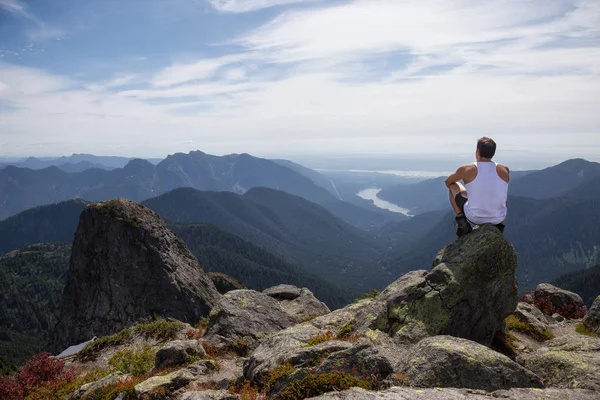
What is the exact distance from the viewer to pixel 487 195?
13.4 meters

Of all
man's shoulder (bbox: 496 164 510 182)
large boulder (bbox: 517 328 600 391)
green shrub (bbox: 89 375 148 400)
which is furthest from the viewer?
man's shoulder (bbox: 496 164 510 182)

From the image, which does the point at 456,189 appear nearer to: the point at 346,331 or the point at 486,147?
the point at 486,147

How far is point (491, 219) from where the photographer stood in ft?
45.6

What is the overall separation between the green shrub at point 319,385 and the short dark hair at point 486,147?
9.68 meters

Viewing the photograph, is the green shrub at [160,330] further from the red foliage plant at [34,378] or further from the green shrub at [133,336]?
the red foliage plant at [34,378]

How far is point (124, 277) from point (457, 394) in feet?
145

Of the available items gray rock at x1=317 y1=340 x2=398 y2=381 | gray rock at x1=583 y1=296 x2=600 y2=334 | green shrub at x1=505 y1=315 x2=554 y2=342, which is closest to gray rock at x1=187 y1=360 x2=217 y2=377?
gray rock at x1=317 y1=340 x2=398 y2=381

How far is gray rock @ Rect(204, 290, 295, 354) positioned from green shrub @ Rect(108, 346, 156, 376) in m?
3.03

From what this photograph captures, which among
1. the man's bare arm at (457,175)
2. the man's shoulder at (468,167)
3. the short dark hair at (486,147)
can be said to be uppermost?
the short dark hair at (486,147)

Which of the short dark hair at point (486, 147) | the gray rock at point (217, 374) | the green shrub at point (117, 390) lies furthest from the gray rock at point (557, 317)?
the green shrub at point (117, 390)

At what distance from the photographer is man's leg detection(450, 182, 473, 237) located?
14.8 metres

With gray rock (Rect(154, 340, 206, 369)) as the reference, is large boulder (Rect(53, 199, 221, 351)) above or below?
below

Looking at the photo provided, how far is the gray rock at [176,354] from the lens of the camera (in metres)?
15.3

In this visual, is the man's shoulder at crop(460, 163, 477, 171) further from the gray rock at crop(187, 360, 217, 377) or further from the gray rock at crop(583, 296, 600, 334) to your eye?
the gray rock at crop(187, 360, 217, 377)
